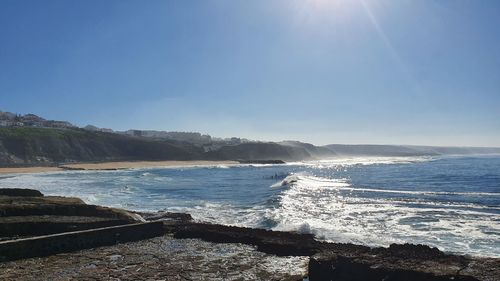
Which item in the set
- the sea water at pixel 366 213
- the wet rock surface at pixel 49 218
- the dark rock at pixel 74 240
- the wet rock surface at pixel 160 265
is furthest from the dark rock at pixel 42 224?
the sea water at pixel 366 213

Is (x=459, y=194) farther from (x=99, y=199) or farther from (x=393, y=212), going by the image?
(x=99, y=199)

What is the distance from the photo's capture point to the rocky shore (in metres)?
9.77

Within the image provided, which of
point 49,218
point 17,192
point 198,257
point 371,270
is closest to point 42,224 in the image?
point 49,218

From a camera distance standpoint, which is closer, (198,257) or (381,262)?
(381,262)

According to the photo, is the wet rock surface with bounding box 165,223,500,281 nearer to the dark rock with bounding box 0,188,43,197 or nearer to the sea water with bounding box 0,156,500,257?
the sea water with bounding box 0,156,500,257

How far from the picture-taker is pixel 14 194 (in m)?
22.4

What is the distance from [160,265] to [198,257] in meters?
1.27

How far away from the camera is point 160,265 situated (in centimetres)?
1067

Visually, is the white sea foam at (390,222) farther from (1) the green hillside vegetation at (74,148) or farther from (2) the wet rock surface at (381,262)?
(1) the green hillside vegetation at (74,148)

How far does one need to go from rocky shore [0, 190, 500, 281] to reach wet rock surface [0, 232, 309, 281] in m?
0.02

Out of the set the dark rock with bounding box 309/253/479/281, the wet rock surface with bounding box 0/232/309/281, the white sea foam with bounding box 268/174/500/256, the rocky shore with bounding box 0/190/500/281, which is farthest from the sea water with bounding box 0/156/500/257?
the dark rock with bounding box 309/253/479/281

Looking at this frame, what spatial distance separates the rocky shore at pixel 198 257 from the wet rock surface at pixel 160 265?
22mm

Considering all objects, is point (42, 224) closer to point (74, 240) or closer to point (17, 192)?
point (74, 240)

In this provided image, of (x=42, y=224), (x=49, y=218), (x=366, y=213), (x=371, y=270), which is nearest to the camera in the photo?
(x=371, y=270)
